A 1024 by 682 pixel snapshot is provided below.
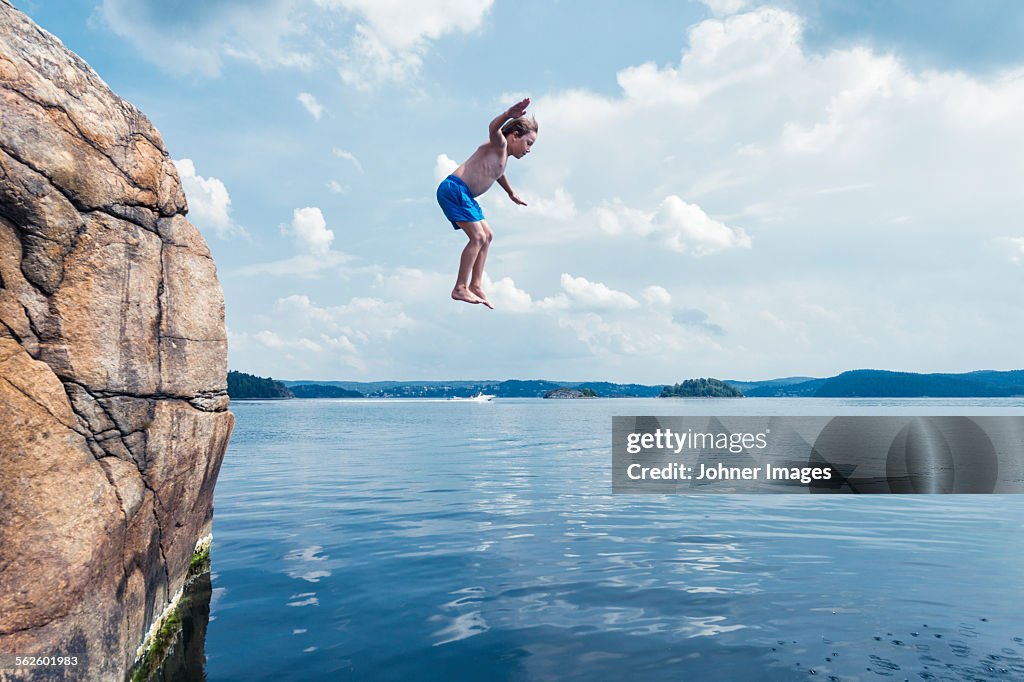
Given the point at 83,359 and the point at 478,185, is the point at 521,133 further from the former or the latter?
the point at 83,359

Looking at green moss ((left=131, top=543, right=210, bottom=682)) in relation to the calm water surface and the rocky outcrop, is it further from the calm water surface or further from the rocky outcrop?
the calm water surface

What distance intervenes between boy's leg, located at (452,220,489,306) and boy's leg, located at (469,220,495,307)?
0.02 meters

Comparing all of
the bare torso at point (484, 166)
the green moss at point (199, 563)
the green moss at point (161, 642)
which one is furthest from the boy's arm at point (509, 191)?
the green moss at point (199, 563)

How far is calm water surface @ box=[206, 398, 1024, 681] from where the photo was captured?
895 cm

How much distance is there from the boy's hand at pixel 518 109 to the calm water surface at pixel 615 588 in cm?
733

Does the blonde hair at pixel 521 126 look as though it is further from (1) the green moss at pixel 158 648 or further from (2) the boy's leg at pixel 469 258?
(1) the green moss at pixel 158 648

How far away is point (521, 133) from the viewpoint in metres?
7.04

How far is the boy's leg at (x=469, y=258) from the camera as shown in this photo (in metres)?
7.55

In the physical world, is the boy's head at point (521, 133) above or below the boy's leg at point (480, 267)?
above

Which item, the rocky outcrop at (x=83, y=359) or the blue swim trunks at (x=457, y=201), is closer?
the rocky outcrop at (x=83, y=359)

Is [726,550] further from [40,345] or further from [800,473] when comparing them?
[800,473]

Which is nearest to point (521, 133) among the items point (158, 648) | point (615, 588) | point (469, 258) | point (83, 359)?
point (469, 258)

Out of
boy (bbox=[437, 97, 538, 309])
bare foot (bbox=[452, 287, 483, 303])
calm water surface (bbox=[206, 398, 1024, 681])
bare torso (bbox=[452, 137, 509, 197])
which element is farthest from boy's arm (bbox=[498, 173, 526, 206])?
calm water surface (bbox=[206, 398, 1024, 681])

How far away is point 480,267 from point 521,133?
5.62 ft
